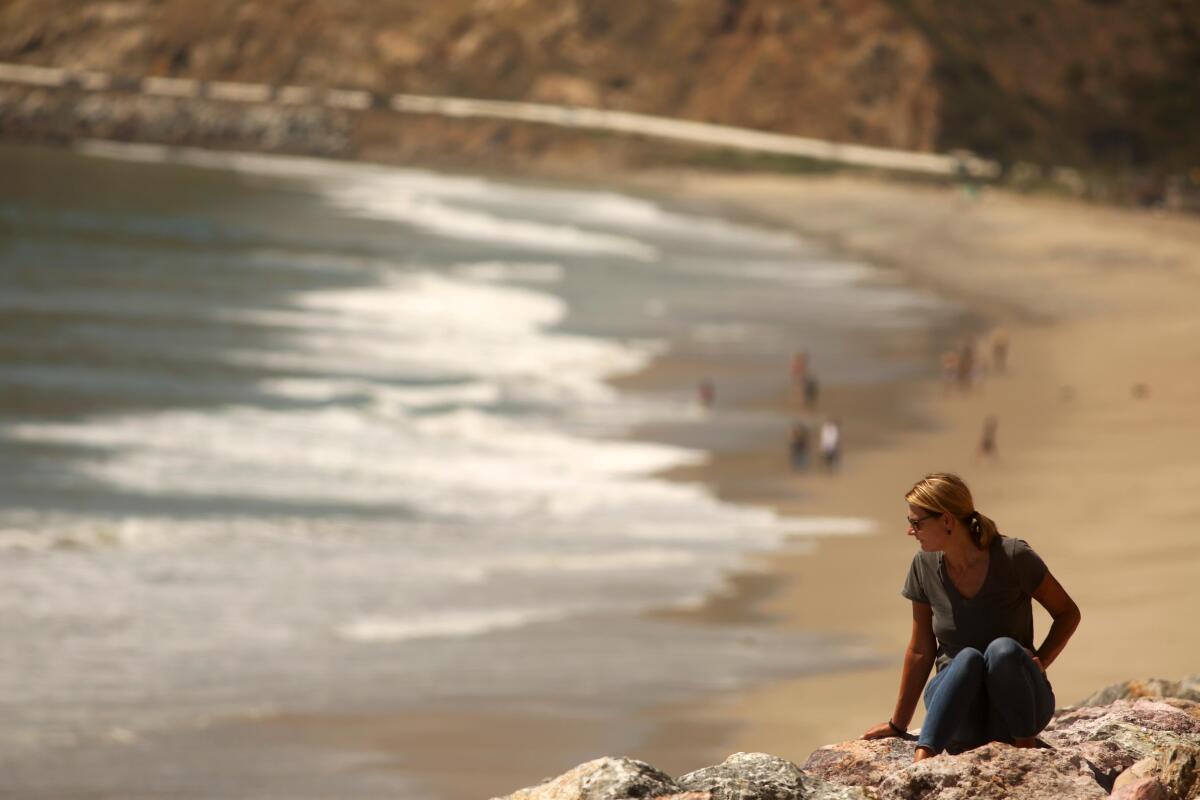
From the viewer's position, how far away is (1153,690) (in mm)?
9438

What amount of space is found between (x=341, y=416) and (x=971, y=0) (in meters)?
110

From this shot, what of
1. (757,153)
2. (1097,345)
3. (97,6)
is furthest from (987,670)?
(97,6)

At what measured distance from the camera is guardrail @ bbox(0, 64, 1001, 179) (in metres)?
114

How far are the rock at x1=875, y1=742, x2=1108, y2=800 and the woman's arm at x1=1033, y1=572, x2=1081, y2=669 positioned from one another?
347 mm

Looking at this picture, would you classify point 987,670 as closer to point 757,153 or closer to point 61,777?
point 61,777

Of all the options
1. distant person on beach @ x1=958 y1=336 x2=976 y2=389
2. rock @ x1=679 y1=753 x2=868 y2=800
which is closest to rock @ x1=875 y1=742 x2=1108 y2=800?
rock @ x1=679 y1=753 x2=868 y2=800

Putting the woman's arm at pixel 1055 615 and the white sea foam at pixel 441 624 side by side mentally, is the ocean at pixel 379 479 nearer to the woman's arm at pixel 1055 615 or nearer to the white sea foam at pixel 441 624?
the white sea foam at pixel 441 624

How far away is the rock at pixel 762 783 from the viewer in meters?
6.23

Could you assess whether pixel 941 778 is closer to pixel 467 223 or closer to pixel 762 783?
pixel 762 783

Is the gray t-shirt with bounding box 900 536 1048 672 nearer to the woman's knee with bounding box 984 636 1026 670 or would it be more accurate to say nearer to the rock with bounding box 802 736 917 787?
the woman's knee with bounding box 984 636 1026 670

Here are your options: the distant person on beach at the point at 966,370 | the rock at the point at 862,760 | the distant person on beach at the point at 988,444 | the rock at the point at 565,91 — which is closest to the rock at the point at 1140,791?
the rock at the point at 862,760

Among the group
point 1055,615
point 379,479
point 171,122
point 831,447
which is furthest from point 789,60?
point 1055,615

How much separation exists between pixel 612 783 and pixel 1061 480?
73.1ft

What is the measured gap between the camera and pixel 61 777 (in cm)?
1438
